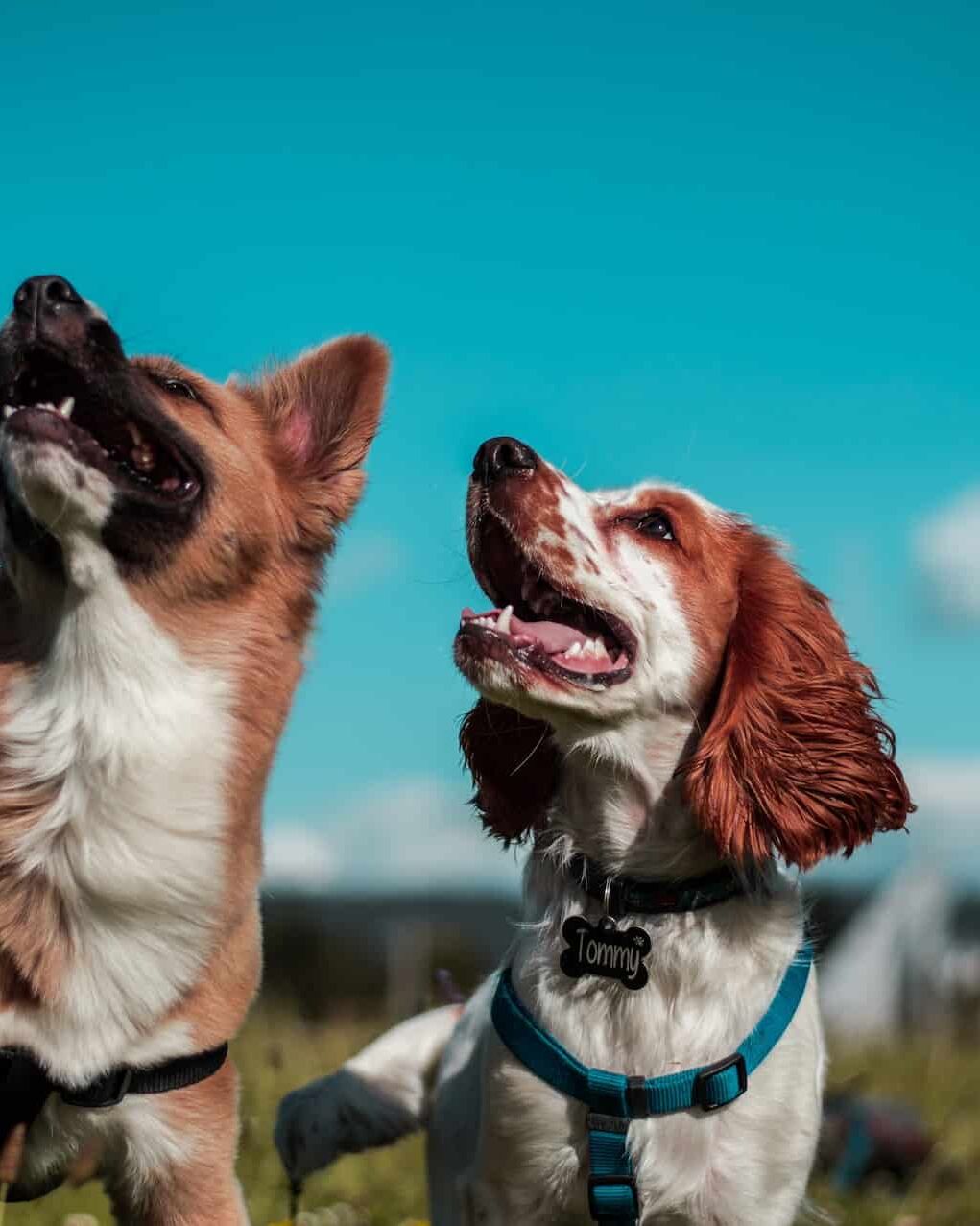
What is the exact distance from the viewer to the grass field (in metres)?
5.62

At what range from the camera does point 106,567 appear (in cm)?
402

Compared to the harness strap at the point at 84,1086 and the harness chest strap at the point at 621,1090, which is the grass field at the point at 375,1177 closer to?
the harness strap at the point at 84,1086

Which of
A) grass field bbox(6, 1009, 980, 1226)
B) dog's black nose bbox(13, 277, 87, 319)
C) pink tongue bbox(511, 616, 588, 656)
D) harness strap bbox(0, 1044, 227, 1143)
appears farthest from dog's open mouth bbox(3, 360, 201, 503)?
grass field bbox(6, 1009, 980, 1226)

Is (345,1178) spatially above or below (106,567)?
below

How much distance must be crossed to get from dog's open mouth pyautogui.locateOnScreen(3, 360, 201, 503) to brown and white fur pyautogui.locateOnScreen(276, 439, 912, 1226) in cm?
88

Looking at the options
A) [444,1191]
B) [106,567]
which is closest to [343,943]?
[444,1191]

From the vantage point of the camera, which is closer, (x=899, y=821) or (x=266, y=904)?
(x=899, y=821)

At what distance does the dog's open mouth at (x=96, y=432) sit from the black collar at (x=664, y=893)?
1.64 meters

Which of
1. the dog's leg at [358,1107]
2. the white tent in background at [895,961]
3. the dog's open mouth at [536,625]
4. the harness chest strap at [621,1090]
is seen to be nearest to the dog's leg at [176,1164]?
the harness chest strap at [621,1090]

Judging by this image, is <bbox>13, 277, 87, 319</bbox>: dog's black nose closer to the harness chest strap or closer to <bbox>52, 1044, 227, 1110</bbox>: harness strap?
<bbox>52, 1044, 227, 1110</bbox>: harness strap

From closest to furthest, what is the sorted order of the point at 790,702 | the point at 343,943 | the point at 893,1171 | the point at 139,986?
the point at 139,986 < the point at 790,702 < the point at 893,1171 < the point at 343,943

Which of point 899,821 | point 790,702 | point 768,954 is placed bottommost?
point 768,954

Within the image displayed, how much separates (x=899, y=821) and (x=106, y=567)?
2381mm

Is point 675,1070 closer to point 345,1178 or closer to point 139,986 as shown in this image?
point 139,986
